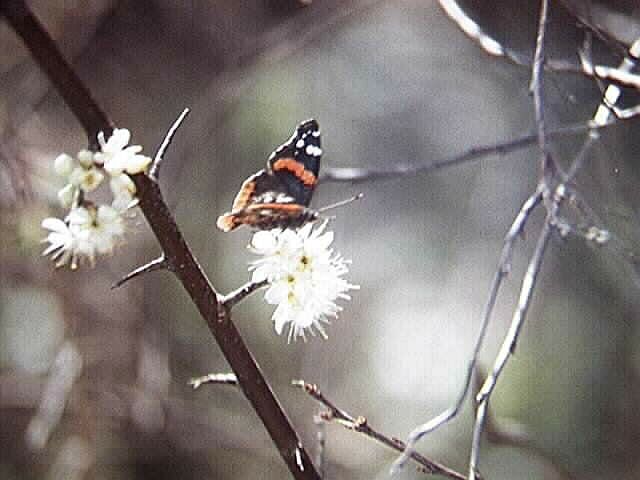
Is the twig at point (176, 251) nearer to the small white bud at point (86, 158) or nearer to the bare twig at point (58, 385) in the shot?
the small white bud at point (86, 158)

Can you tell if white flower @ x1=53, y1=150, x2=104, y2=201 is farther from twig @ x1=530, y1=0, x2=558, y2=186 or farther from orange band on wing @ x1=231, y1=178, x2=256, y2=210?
twig @ x1=530, y1=0, x2=558, y2=186

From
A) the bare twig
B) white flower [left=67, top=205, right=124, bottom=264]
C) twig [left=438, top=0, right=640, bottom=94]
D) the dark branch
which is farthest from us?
the bare twig

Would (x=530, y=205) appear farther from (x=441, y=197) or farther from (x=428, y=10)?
(x=428, y=10)

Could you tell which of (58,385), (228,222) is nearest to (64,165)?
(228,222)

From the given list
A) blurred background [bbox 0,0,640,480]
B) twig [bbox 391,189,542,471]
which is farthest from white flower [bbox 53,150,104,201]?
blurred background [bbox 0,0,640,480]

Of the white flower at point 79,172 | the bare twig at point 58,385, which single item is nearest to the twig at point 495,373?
the white flower at point 79,172

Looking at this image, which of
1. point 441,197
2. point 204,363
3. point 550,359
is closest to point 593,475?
point 550,359

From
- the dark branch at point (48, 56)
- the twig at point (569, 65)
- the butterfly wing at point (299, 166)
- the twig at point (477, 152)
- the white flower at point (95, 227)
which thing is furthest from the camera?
the twig at point (477, 152)

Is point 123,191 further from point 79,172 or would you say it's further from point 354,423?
point 354,423
